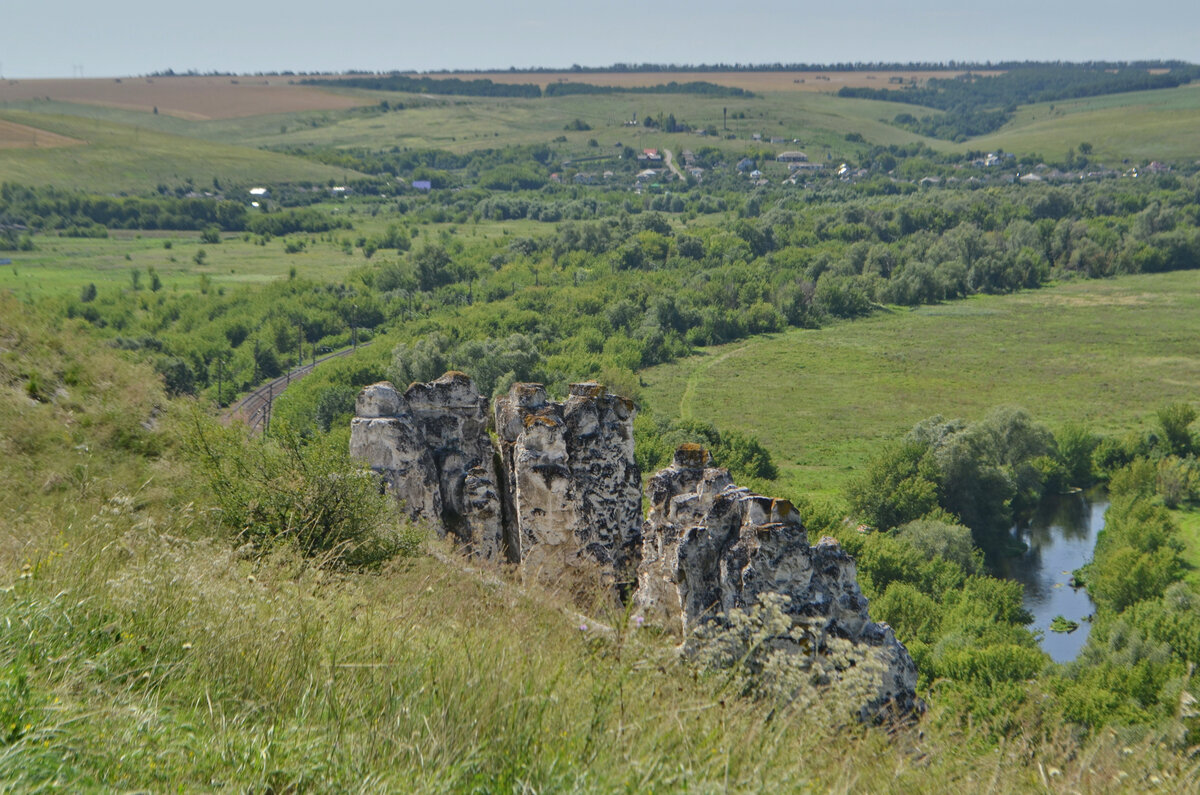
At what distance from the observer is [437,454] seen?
12102 mm

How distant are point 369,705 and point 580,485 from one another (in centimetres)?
602

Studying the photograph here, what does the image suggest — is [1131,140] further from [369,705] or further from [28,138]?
[369,705]

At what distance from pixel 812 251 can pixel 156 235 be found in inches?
2748

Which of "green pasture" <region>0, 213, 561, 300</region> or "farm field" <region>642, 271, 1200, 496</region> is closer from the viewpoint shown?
"farm field" <region>642, 271, 1200, 496</region>

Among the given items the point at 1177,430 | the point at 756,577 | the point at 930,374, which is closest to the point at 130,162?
the point at 930,374

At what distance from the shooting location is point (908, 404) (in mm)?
64750

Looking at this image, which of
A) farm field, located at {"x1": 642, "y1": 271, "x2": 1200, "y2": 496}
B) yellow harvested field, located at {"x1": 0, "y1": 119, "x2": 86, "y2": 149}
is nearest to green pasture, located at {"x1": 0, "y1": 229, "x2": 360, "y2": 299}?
yellow harvested field, located at {"x1": 0, "y1": 119, "x2": 86, "y2": 149}

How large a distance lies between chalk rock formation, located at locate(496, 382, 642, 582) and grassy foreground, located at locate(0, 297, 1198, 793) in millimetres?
3665

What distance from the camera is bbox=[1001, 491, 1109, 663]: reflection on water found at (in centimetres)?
3522

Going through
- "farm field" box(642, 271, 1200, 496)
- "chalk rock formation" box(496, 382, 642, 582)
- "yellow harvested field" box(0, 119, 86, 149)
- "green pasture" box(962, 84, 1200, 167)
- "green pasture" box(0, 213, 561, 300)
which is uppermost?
"chalk rock formation" box(496, 382, 642, 582)

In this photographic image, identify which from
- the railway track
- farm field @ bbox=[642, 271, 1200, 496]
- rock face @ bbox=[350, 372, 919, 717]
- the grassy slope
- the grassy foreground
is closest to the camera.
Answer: the grassy foreground

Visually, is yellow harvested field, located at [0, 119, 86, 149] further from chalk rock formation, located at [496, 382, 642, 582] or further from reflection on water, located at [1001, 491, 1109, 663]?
chalk rock formation, located at [496, 382, 642, 582]

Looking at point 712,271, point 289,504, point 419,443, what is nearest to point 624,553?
point 419,443

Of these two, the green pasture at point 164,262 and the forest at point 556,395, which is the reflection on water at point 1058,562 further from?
the green pasture at point 164,262
